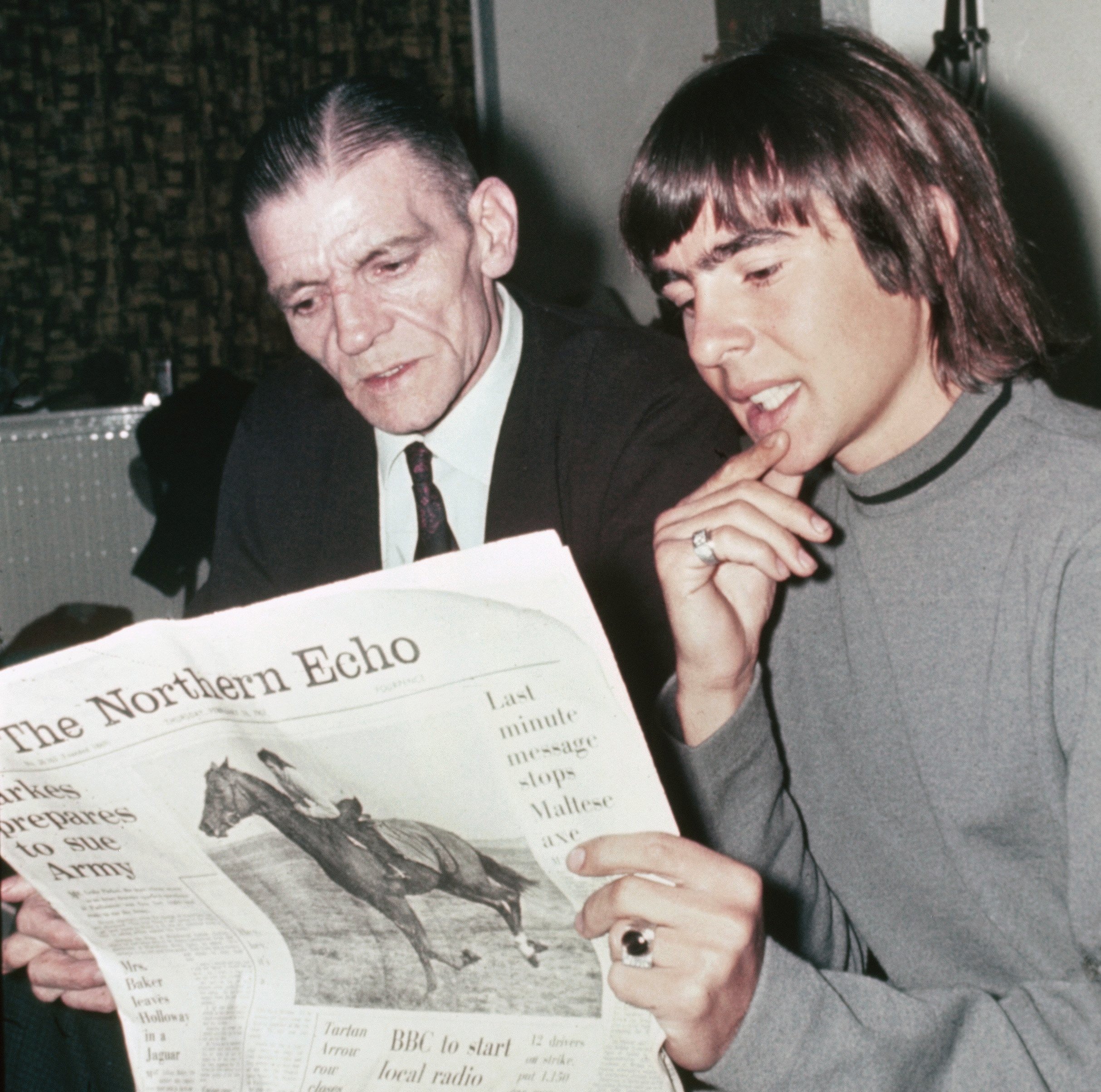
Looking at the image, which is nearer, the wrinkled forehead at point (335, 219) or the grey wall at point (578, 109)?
the wrinkled forehead at point (335, 219)

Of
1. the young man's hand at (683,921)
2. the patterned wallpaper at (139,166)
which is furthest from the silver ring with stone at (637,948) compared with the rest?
the patterned wallpaper at (139,166)

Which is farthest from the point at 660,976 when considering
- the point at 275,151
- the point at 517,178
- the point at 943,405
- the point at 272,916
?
the point at 517,178

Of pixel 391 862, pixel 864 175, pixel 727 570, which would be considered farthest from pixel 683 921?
pixel 864 175

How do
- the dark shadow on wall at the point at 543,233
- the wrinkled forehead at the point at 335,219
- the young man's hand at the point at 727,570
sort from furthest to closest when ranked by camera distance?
the dark shadow on wall at the point at 543,233 → the wrinkled forehead at the point at 335,219 → the young man's hand at the point at 727,570

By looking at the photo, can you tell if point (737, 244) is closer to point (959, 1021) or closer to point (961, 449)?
point (961, 449)

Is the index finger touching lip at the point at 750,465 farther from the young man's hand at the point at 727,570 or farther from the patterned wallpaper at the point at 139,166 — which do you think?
the patterned wallpaper at the point at 139,166

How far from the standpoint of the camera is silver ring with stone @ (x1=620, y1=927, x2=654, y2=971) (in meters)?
0.53

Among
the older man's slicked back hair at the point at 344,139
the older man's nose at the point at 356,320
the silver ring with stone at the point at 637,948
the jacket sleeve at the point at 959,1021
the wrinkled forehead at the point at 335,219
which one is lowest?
the jacket sleeve at the point at 959,1021

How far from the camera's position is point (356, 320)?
3.33 ft

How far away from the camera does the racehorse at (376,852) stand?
21.0 inches

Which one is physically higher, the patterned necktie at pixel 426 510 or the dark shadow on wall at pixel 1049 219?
the dark shadow on wall at pixel 1049 219

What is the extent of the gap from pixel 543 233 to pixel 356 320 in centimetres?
200

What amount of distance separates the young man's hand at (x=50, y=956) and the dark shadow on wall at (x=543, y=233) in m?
2.34

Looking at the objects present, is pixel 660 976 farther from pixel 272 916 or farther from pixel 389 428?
pixel 389 428
